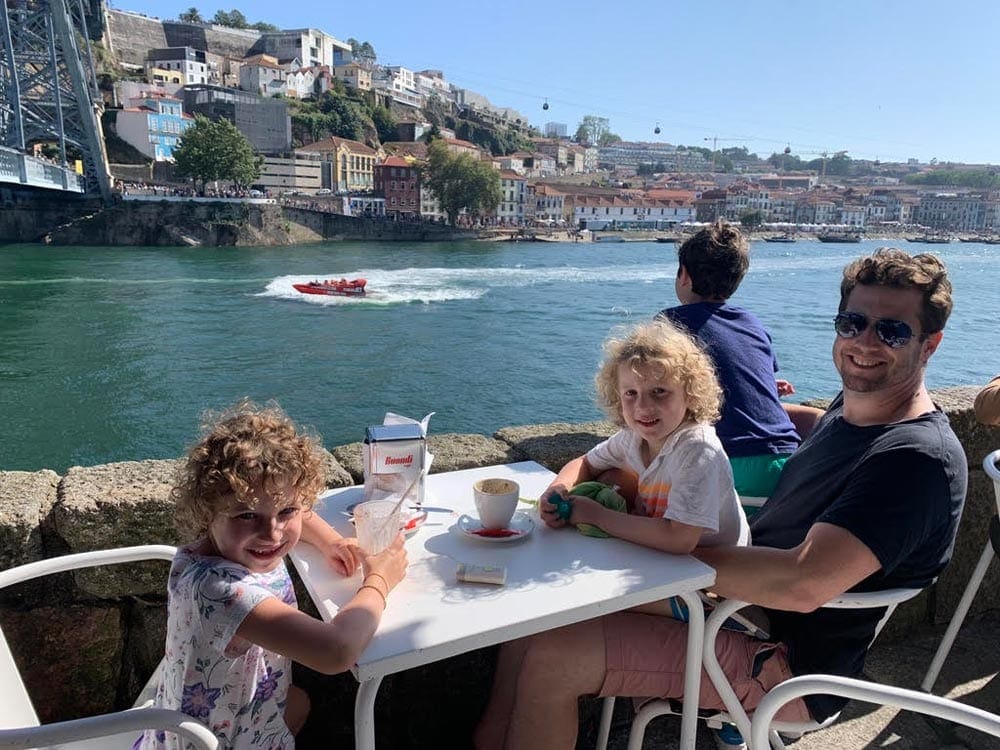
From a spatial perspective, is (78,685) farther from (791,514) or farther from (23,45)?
(23,45)

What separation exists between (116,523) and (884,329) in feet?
4.86

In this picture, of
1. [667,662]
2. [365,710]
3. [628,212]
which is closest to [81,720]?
[365,710]

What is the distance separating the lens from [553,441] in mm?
2148

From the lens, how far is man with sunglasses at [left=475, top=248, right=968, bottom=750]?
1273 mm

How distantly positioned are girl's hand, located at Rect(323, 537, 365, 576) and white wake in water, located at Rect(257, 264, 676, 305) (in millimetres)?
23520

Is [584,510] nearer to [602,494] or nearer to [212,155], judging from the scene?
[602,494]

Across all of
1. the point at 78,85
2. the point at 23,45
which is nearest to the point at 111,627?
the point at 78,85

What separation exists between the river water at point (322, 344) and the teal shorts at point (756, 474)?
7978 millimetres

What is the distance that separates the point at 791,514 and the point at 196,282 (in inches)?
1140

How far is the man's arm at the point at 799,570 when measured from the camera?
1261 mm

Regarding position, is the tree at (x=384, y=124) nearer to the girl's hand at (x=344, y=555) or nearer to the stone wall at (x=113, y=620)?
the stone wall at (x=113, y=620)

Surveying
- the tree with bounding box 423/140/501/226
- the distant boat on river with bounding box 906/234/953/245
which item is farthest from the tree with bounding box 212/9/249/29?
the distant boat on river with bounding box 906/234/953/245

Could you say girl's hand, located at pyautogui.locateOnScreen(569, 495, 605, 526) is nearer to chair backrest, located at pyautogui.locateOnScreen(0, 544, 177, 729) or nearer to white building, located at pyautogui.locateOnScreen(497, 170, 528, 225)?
chair backrest, located at pyautogui.locateOnScreen(0, 544, 177, 729)

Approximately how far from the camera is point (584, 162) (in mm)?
123562
